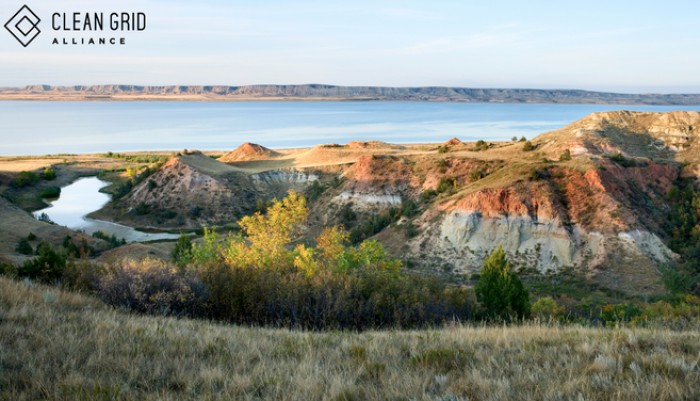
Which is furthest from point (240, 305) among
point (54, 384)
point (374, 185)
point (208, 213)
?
point (208, 213)

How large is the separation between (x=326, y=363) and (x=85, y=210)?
228 feet

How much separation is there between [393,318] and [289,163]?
2546 inches

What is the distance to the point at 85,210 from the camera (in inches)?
2721

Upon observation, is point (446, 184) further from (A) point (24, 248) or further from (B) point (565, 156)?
(A) point (24, 248)

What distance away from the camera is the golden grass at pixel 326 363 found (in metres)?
6.26

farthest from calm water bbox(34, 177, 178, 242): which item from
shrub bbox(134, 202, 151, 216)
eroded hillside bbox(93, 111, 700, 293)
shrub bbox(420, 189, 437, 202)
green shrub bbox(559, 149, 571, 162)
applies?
green shrub bbox(559, 149, 571, 162)

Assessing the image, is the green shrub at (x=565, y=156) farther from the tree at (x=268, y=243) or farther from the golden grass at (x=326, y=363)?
the golden grass at (x=326, y=363)

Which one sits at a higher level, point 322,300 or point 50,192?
point 322,300

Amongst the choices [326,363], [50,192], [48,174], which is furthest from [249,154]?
[326,363]

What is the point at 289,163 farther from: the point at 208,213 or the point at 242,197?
the point at 208,213


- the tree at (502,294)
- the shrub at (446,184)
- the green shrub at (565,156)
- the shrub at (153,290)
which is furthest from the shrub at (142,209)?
the shrub at (153,290)

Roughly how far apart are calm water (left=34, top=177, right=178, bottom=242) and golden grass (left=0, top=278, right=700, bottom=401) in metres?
51.4

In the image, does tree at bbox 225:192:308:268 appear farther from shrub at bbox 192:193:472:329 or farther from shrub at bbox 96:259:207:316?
shrub at bbox 96:259:207:316

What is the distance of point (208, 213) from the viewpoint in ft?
218
